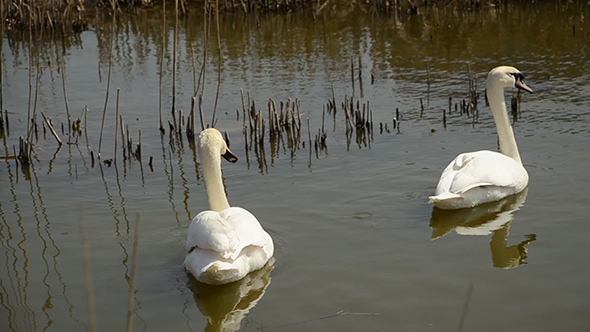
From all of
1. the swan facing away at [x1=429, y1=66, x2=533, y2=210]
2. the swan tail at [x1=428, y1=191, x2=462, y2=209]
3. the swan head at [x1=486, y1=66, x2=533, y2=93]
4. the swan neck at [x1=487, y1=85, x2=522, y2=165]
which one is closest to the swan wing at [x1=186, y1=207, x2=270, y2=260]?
the swan tail at [x1=428, y1=191, x2=462, y2=209]

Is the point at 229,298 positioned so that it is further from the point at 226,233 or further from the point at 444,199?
the point at 444,199

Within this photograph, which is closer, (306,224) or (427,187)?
(306,224)

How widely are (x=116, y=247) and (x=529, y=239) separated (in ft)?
11.5

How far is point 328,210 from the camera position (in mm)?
7547

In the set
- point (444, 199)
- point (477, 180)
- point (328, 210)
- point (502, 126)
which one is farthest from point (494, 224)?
point (502, 126)

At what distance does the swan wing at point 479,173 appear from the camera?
278 inches

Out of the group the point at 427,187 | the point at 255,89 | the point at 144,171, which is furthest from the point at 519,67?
the point at 144,171

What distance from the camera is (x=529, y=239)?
21.6ft

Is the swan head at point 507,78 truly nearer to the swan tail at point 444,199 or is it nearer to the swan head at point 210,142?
the swan tail at point 444,199

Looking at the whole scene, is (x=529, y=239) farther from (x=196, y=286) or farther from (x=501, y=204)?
(x=196, y=286)

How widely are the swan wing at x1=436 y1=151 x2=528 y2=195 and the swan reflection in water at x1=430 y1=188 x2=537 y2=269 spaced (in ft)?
0.78

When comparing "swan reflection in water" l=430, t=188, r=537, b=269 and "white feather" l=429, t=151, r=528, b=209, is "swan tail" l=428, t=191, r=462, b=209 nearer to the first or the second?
"white feather" l=429, t=151, r=528, b=209

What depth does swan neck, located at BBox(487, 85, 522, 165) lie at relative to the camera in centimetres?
816

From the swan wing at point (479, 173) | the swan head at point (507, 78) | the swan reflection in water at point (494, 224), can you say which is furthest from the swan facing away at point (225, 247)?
the swan head at point (507, 78)
